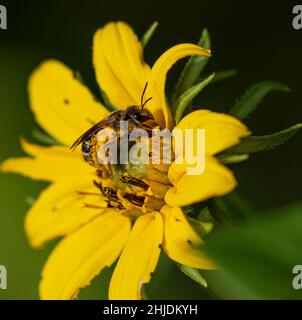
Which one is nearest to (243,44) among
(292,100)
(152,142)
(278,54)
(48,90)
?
(278,54)

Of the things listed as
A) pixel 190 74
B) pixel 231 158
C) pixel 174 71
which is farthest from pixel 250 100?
pixel 174 71

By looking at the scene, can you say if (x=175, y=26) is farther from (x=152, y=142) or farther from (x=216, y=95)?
(x=152, y=142)

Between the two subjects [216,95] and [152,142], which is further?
[216,95]

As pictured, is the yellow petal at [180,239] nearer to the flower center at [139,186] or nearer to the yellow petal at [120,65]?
the flower center at [139,186]

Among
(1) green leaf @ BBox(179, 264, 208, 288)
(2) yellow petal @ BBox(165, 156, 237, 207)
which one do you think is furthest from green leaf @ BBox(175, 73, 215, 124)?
A: (1) green leaf @ BBox(179, 264, 208, 288)

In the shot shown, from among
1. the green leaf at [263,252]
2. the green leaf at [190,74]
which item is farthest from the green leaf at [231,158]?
the green leaf at [263,252]

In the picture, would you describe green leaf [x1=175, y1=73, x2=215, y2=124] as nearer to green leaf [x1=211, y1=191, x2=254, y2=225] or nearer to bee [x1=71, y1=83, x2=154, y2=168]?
bee [x1=71, y1=83, x2=154, y2=168]

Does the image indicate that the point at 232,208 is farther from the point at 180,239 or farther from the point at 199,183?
the point at 199,183
